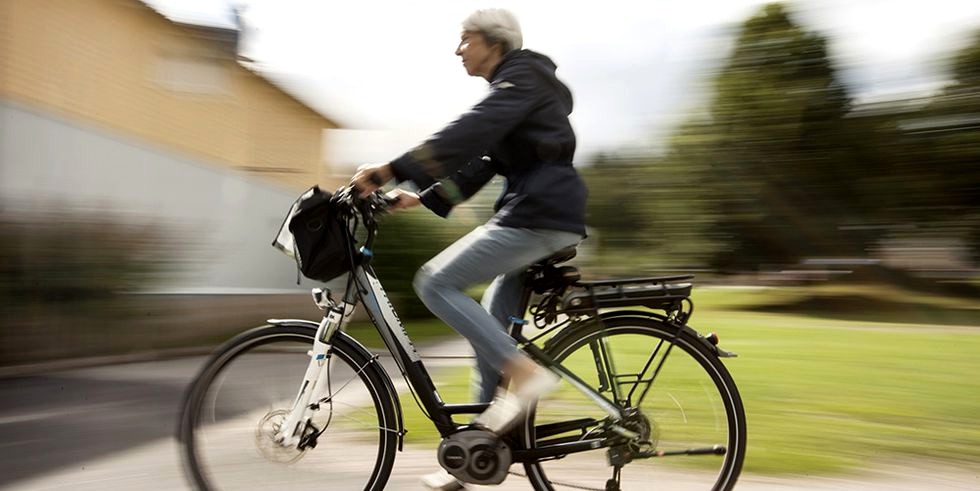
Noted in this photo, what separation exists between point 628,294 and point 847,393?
186 inches

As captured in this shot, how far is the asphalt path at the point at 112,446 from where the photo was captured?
4.24 meters

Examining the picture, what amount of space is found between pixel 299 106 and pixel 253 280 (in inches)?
310

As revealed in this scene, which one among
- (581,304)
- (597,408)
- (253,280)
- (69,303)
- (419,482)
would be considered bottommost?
(253,280)

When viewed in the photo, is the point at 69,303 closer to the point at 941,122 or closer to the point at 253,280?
the point at 253,280

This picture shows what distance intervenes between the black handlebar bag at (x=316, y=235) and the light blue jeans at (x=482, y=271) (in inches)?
13.1

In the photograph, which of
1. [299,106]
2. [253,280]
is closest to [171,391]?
[253,280]

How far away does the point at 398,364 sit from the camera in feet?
11.5

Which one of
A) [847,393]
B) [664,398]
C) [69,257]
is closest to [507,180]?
[664,398]

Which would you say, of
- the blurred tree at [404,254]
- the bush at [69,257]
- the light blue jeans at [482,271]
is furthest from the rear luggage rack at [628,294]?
the blurred tree at [404,254]

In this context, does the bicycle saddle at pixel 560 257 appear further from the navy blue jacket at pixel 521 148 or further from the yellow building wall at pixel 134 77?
the yellow building wall at pixel 134 77

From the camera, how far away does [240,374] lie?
11.3ft

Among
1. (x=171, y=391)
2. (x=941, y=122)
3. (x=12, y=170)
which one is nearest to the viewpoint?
(x=171, y=391)

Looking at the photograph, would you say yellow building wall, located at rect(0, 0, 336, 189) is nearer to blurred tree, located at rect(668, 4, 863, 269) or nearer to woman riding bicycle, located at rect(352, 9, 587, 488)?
woman riding bicycle, located at rect(352, 9, 587, 488)

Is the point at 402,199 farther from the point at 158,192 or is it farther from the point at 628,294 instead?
the point at 158,192
